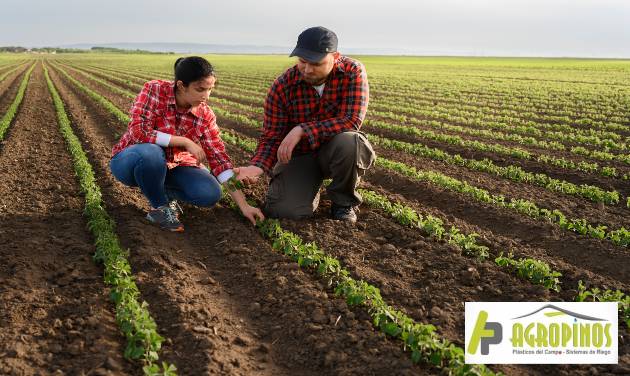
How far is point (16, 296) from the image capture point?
418 centimetres

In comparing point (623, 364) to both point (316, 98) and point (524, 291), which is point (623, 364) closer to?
point (524, 291)

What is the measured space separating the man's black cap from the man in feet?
0.59

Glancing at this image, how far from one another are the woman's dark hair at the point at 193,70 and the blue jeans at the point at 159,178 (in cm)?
79

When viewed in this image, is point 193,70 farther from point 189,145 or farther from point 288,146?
point 288,146

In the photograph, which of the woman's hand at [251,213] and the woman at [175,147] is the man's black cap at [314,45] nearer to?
the woman at [175,147]

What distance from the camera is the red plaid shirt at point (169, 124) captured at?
544cm

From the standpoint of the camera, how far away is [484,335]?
3803 mm

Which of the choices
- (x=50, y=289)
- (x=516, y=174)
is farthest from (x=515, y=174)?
(x=50, y=289)

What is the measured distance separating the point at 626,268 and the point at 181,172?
4478 mm

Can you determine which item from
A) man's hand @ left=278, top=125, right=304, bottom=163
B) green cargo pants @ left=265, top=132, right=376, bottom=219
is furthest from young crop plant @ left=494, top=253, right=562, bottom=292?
man's hand @ left=278, top=125, right=304, bottom=163

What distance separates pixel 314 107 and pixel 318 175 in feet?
2.52

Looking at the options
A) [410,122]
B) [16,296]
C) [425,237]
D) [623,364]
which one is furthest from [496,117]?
[16,296]

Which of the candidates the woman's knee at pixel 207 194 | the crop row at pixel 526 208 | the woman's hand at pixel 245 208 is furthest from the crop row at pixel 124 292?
the crop row at pixel 526 208

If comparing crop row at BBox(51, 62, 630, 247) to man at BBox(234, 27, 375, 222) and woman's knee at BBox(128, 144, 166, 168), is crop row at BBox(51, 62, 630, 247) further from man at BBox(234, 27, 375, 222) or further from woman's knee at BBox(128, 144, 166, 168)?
woman's knee at BBox(128, 144, 166, 168)
